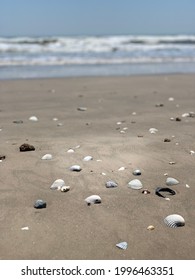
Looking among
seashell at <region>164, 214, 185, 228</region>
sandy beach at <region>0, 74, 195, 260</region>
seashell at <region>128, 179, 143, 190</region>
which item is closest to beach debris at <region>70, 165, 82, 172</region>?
sandy beach at <region>0, 74, 195, 260</region>

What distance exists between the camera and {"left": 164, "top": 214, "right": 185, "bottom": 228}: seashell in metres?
2.87

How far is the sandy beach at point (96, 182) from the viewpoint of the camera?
2660mm

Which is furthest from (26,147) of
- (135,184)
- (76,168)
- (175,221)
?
(175,221)

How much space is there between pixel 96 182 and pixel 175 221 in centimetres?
82

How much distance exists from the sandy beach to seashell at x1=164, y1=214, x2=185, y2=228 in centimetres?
4

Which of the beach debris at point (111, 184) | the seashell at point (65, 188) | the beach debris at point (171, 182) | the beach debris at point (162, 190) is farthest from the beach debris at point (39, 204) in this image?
the beach debris at point (171, 182)

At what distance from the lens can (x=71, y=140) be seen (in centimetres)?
462

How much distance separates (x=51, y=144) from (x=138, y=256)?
2.11 meters

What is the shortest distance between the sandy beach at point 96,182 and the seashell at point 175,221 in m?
0.04

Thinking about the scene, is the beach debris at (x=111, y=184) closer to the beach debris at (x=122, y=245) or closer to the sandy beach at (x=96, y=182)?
the sandy beach at (x=96, y=182)

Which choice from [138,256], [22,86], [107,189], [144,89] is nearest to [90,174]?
[107,189]

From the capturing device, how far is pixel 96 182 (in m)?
3.49

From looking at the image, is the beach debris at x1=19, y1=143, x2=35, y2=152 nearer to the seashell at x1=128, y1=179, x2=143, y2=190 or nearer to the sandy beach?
the sandy beach

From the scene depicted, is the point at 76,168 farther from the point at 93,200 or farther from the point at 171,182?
the point at 171,182
